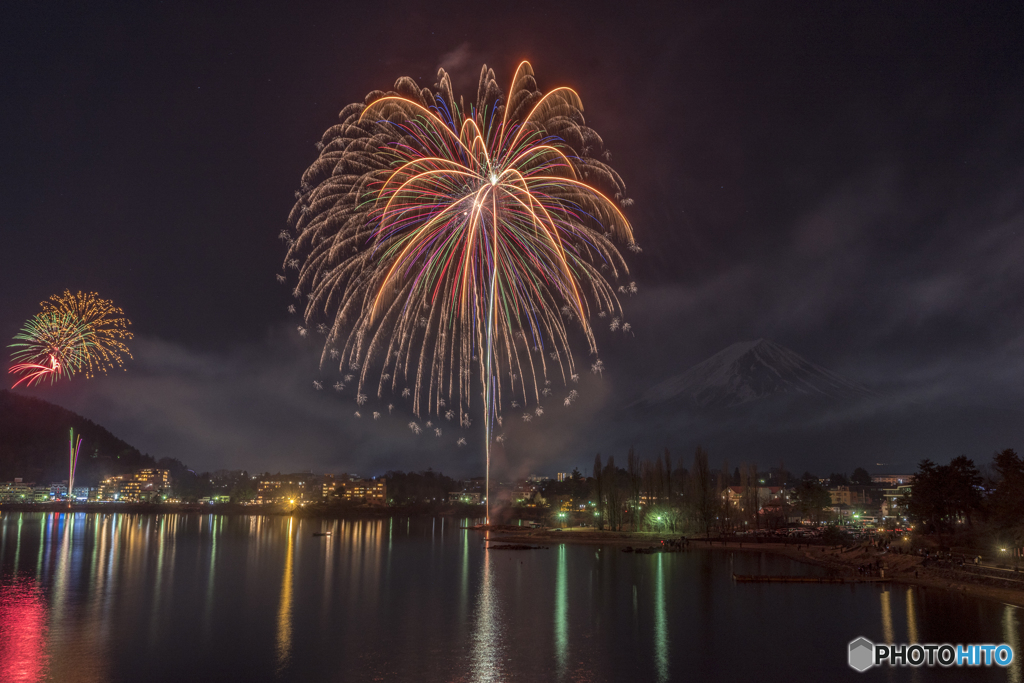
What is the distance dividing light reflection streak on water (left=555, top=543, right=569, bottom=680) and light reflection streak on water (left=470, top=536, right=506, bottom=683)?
1971 millimetres

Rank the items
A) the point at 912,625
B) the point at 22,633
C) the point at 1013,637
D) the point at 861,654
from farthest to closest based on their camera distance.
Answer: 1. the point at 912,625
2. the point at 22,633
3. the point at 1013,637
4. the point at 861,654

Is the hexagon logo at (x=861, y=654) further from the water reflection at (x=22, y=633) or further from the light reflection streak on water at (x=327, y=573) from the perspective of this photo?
the water reflection at (x=22, y=633)

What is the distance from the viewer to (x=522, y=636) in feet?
86.1

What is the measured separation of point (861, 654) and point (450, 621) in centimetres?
1599

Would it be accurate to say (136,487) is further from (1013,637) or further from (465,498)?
(1013,637)

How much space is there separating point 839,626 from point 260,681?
22.7 meters

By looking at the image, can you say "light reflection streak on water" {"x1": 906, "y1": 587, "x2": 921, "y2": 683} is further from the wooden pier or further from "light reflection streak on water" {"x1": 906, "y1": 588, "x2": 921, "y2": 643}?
the wooden pier

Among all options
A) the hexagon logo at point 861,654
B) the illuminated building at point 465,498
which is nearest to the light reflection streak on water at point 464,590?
the hexagon logo at point 861,654

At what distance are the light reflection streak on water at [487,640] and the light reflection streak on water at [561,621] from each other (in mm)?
1971

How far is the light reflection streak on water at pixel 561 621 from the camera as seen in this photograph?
74.1 feet

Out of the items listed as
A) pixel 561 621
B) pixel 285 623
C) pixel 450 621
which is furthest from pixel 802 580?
pixel 285 623

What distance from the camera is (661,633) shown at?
2716 cm

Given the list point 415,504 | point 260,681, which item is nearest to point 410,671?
point 260,681

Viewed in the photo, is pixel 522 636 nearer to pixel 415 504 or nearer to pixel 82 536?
pixel 82 536
